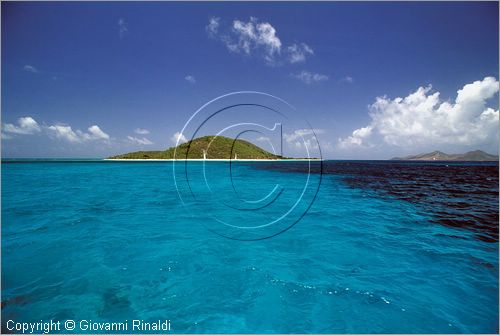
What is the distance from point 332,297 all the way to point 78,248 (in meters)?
9.67

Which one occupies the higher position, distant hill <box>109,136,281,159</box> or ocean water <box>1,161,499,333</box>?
distant hill <box>109,136,281,159</box>

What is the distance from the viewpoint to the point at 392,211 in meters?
16.1

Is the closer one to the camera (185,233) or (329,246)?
(329,246)

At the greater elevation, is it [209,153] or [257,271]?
[209,153]

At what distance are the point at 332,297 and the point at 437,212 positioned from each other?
14127 mm

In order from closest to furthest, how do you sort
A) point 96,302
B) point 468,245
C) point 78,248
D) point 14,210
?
point 96,302 → point 78,248 → point 468,245 → point 14,210

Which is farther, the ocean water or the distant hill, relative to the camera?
the distant hill

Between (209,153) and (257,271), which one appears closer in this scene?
(257,271)

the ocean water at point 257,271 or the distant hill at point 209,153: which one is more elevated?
the distant hill at point 209,153

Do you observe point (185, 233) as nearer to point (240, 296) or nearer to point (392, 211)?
point (240, 296)

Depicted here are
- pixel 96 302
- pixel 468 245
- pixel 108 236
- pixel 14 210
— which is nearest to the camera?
pixel 96 302

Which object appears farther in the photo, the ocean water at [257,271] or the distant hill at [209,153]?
the distant hill at [209,153]

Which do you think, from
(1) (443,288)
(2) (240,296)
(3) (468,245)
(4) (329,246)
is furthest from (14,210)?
(3) (468,245)

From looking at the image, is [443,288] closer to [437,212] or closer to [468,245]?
[468,245]
